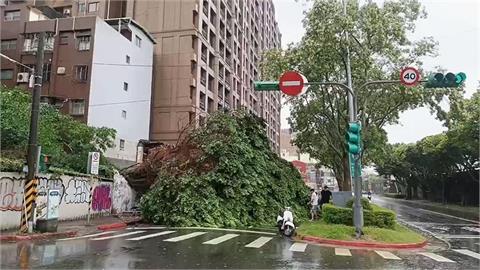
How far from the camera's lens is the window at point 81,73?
122 ft

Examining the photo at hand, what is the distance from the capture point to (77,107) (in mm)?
37156

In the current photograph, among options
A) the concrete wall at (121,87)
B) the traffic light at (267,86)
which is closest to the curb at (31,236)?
the traffic light at (267,86)

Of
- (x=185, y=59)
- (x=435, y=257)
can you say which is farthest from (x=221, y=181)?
(x=185, y=59)

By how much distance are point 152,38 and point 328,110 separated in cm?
2488

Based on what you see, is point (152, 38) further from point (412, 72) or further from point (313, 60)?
point (412, 72)

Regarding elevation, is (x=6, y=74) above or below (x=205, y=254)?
above

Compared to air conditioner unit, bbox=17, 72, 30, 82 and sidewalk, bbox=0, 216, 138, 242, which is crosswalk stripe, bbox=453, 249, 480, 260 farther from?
air conditioner unit, bbox=17, 72, 30, 82

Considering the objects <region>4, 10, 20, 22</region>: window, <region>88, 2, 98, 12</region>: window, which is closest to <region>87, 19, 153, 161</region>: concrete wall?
<region>88, 2, 98, 12</region>: window

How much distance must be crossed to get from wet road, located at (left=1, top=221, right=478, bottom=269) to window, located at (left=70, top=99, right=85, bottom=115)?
23.3 m

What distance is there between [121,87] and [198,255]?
31.7 m

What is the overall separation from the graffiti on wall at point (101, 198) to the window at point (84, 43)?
17157 mm

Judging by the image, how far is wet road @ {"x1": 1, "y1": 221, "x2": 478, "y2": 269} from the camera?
10078 millimetres

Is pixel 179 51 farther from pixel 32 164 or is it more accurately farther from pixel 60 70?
pixel 32 164

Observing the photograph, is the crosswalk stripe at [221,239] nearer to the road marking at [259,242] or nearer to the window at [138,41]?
the road marking at [259,242]
